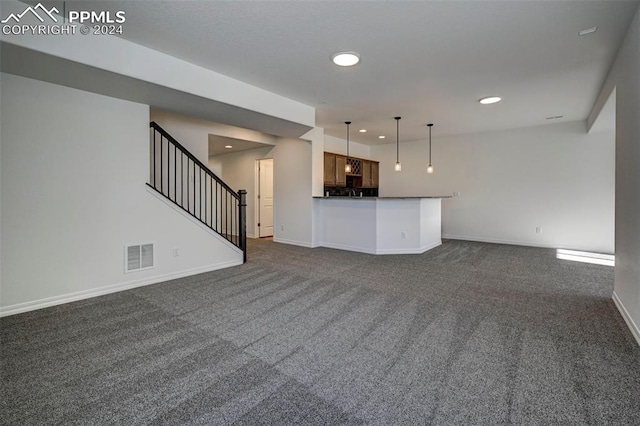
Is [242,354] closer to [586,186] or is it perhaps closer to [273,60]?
[273,60]

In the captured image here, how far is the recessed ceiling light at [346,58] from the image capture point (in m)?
3.06

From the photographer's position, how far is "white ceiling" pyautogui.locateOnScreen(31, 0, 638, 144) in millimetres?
2334

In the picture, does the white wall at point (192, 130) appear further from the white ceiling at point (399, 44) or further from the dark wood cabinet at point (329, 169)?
the dark wood cabinet at point (329, 169)

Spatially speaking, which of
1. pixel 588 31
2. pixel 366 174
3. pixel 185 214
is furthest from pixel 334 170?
pixel 588 31

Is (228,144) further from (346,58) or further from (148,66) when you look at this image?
(346,58)

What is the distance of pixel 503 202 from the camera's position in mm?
6695

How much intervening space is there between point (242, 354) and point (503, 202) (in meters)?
6.74

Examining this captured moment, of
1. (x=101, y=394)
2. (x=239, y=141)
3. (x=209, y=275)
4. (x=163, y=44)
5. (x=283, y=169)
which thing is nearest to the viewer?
(x=101, y=394)

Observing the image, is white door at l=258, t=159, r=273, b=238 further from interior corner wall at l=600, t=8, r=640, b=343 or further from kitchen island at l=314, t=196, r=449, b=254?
interior corner wall at l=600, t=8, r=640, b=343

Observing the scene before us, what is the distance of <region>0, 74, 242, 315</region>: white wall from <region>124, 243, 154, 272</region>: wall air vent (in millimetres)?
64

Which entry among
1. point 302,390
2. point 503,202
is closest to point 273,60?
point 302,390

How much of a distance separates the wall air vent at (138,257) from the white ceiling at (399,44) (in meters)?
2.34

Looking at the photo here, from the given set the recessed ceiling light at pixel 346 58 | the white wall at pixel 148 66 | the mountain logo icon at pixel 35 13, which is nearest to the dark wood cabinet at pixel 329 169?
the white wall at pixel 148 66

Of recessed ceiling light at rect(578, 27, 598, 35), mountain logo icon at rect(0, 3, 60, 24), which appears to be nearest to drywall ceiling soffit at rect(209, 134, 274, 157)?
mountain logo icon at rect(0, 3, 60, 24)
